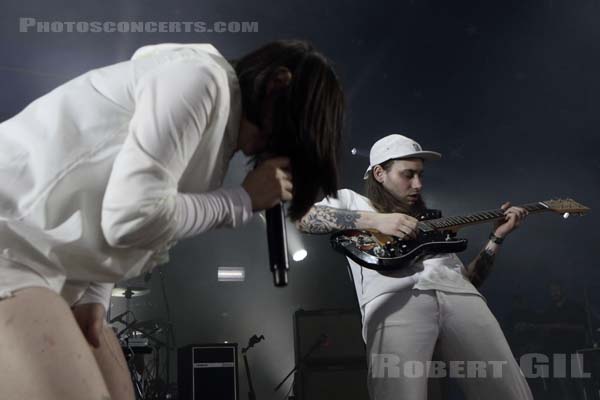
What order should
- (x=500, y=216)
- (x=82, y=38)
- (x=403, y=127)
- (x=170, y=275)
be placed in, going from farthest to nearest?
(x=170, y=275) < (x=403, y=127) < (x=82, y=38) < (x=500, y=216)

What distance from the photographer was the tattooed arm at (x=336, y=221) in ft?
8.27

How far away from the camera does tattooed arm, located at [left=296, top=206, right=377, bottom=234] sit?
252 cm

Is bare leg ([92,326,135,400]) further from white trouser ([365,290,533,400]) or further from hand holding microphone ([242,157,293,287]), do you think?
white trouser ([365,290,533,400])

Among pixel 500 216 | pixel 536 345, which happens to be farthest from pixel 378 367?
pixel 536 345

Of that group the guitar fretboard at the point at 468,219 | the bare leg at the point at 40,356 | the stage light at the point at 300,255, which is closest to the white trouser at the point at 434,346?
the guitar fretboard at the point at 468,219

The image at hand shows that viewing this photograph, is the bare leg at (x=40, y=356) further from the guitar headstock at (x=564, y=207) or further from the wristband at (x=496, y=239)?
the guitar headstock at (x=564, y=207)

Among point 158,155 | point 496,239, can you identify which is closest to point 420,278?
point 496,239

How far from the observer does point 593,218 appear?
494 cm

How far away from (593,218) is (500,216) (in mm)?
2316

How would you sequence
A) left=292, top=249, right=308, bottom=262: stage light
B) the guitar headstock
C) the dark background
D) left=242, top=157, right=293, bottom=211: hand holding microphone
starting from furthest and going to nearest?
left=292, top=249, right=308, bottom=262: stage light
the dark background
the guitar headstock
left=242, top=157, right=293, bottom=211: hand holding microphone

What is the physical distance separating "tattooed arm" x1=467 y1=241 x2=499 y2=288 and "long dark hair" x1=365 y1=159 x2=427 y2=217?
12.7 inches

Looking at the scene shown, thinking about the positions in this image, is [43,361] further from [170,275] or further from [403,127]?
[170,275]

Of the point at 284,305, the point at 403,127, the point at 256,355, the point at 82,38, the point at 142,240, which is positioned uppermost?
the point at 82,38

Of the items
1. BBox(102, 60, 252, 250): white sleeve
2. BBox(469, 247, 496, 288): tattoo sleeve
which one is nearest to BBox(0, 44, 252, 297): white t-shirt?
BBox(102, 60, 252, 250): white sleeve
